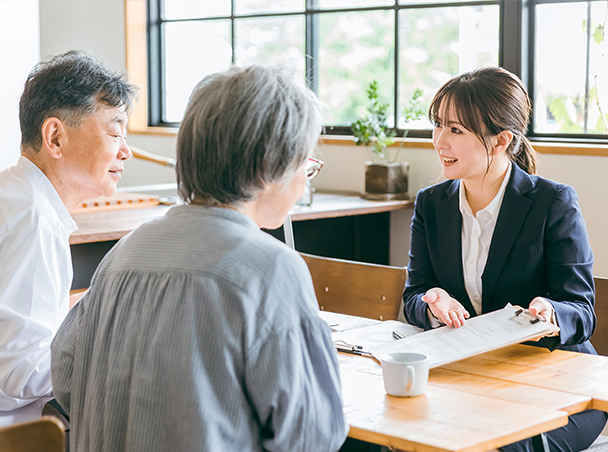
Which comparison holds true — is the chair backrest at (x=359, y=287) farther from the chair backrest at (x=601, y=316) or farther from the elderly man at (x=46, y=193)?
the elderly man at (x=46, y=193)

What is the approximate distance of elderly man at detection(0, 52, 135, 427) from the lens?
4.39ft

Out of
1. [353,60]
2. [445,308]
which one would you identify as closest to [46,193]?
[445,308]

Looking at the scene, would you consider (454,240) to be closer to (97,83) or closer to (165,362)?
(97,83)

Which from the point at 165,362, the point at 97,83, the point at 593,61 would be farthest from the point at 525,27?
the point at 165,362

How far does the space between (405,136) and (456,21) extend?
2.13 ft

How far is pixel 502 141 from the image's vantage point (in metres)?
1.86

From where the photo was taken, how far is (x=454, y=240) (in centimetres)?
188

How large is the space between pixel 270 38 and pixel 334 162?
1.06m

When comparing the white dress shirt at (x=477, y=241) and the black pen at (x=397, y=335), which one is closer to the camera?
the black pen at (x=397, y=335)

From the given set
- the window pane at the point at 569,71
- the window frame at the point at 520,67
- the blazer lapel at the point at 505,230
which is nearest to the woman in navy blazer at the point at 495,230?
the blazer lapel at the point at 505,230

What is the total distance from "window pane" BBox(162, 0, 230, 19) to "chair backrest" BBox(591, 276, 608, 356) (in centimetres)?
342

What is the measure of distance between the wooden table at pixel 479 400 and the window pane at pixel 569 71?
2050mm

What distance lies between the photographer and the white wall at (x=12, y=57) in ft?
12.3

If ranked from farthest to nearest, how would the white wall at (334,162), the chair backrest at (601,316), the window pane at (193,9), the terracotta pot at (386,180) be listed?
the window pane at (193,9), the terracotta pot at (386,180), the white wall at (334,162), the chair backrest at (601,316)
